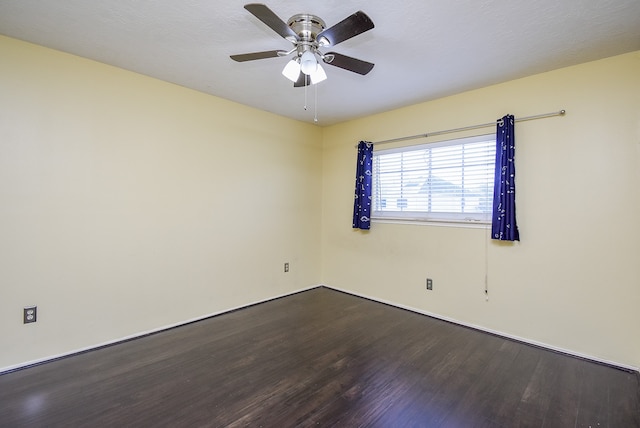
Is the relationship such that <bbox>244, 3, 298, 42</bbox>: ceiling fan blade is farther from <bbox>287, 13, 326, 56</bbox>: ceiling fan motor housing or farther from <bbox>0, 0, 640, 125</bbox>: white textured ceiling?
<bbox>0, 0, 640, 125</bbox>: white textured ceiling

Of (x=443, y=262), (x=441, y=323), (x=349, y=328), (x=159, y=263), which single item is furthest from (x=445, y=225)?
(x=159, y=263)

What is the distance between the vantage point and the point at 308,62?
73.5 inches

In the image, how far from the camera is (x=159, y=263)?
2.93 metres

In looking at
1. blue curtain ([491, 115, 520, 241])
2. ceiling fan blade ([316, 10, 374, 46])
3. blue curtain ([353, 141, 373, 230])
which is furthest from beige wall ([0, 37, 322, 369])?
blue curtain ([491, 115, 520, 241])

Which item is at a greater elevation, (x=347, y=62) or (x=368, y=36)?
(x=368, y=36)

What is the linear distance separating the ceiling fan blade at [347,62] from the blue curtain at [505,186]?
162 cm

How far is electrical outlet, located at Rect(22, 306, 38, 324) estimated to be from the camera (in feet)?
7.37

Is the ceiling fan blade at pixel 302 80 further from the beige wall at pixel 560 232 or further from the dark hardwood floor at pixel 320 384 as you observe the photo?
the dark hardwood floor at pixel 320 384

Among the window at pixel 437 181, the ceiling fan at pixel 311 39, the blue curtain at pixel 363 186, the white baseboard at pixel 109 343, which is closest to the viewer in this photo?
the ceiling fan at pixel 311 39

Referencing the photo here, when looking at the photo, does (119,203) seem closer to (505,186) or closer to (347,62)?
(347,62)

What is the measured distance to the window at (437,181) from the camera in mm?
3047

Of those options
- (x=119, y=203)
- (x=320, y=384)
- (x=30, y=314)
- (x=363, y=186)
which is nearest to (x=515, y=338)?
(x=320, y=384)

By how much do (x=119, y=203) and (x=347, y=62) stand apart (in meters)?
2.29

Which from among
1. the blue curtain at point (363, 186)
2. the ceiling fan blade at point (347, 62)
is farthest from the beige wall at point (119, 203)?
the ceiling fan blade at point (347, 62)
